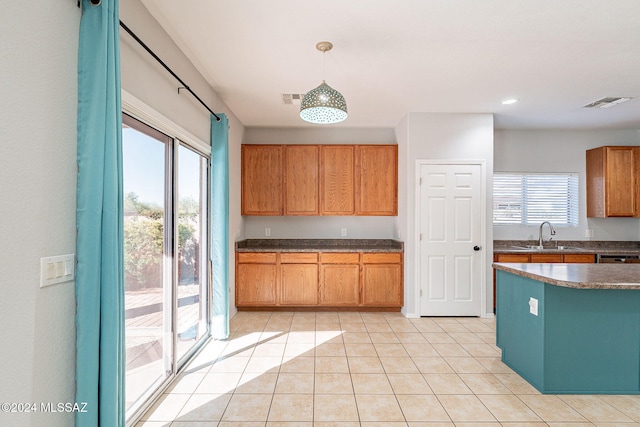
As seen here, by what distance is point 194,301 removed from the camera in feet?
11.1

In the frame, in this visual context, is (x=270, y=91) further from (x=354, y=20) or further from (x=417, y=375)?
(x=417, y=375)

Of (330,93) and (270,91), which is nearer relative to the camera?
(330,93)

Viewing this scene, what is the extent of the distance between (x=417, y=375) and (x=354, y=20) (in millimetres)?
2880

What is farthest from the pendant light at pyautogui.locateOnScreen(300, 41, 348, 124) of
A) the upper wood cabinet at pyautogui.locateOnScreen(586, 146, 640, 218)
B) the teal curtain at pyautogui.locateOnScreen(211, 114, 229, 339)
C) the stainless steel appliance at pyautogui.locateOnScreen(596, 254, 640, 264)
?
the upper wood cabinet at pyautogui.locateOnScreen(586, 146, 640, 218)

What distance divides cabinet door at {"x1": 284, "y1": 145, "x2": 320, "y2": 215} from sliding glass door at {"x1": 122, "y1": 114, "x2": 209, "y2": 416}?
5.43ft

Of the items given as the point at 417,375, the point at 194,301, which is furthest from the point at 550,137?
the point at 194,301

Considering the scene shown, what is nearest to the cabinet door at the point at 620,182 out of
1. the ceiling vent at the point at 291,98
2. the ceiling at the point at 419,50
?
the ceiling at the point at 419,50

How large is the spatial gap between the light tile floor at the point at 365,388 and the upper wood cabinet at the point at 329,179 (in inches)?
73.0

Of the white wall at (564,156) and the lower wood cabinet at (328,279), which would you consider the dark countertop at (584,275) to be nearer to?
the lower wood cabinet at (328,279)

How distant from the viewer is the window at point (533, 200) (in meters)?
5.25

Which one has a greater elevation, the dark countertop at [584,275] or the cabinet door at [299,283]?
the dark countertop at [584,275]

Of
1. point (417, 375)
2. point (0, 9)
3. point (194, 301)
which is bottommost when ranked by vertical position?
point (417, 375)

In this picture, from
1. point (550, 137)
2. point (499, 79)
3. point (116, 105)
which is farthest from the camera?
point (550, 137)

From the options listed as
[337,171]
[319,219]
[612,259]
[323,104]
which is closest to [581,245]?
[612,259]
